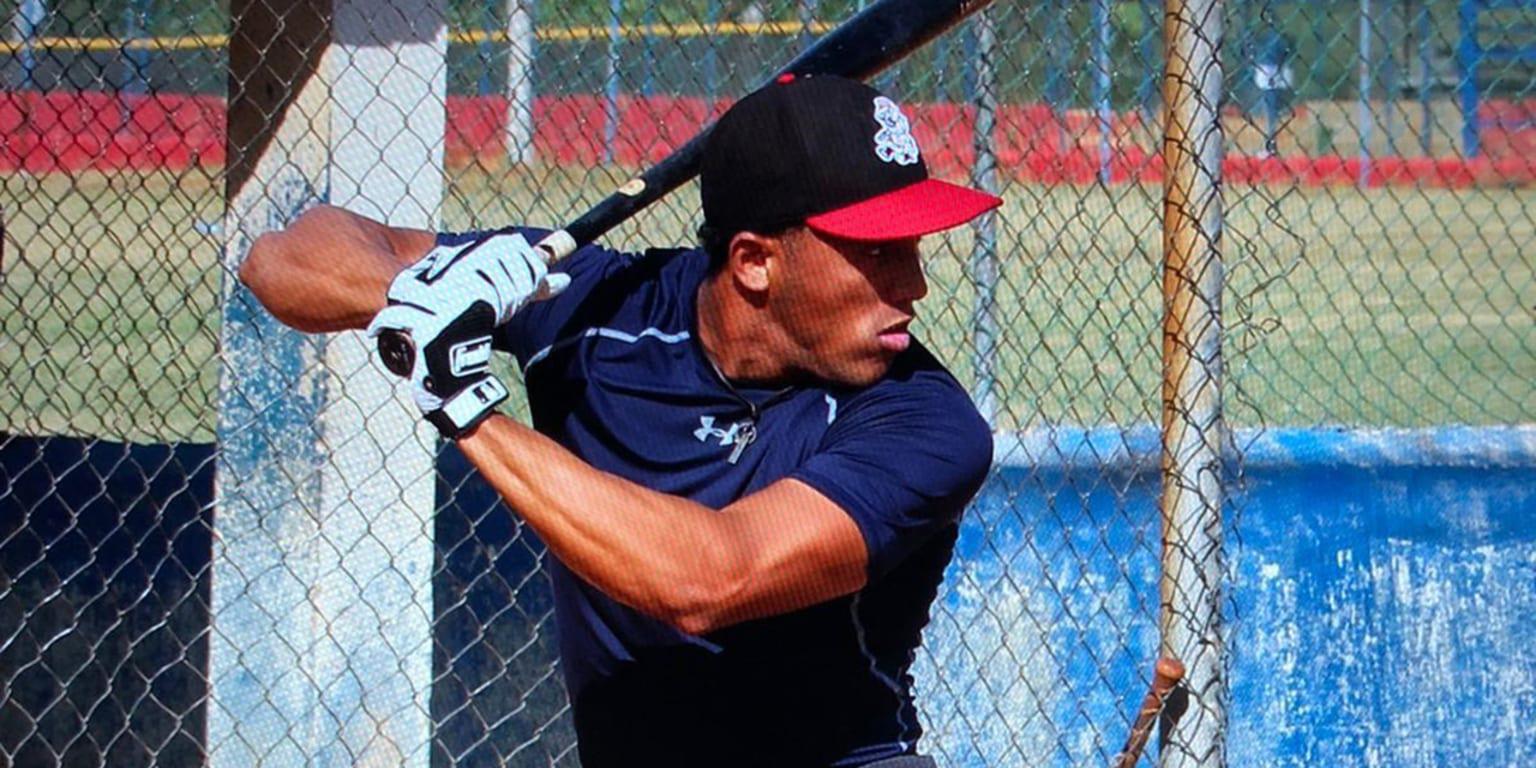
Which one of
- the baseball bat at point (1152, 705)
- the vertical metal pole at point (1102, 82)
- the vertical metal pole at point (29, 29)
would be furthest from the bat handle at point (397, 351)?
the vertical metal pole at point (29, 29)

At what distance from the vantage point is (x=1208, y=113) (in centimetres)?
405

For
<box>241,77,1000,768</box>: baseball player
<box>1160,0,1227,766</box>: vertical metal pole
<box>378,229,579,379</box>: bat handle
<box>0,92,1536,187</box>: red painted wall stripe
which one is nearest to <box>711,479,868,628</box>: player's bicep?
<box>241,77,1000,768</box>: baseball player

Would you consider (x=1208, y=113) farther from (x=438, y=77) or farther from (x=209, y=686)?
(x=209, y=686)

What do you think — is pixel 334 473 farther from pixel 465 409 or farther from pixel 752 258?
pixel 465 409

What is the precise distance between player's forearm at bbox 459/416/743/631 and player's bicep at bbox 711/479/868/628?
0.7 inches

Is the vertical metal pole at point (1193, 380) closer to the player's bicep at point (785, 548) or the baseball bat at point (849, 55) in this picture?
the baseball bat at point (849, 55)

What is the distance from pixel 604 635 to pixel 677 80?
624 centimetres

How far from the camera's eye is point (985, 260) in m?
4.66

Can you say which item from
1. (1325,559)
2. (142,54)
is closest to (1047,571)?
(1325,559)

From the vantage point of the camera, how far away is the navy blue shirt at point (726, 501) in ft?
7.94

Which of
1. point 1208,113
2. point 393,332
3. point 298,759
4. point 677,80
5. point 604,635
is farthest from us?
point 677,80

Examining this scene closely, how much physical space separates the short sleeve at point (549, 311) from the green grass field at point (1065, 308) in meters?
1.89

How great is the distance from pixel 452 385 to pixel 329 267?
590 mm

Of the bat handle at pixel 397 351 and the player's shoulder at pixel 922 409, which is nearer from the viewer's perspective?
the bat handle at pixel 397 351
